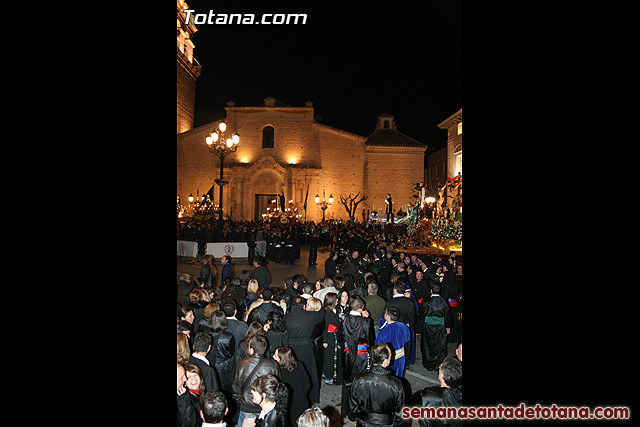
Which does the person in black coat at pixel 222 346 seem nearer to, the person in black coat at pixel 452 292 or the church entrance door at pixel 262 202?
the person in black coat at pixel 452 292

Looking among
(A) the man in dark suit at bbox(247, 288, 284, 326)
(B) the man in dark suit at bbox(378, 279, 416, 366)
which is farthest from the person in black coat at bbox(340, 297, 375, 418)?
(B) the man in dark suit at bbox(378, 279, 416, 366)

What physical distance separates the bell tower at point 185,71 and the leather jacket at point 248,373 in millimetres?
41059

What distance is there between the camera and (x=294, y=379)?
465 centimetres

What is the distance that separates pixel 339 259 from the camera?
43.6 ft

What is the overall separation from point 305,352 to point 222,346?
108 centimetres

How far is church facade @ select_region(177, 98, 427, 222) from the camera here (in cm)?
3872

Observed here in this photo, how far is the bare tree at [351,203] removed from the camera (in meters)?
38.2

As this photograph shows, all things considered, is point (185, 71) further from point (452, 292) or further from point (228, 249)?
point (452, 292)

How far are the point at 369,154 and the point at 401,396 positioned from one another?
3737 cm

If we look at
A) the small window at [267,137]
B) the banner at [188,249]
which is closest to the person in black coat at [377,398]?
the banner at [188,249]

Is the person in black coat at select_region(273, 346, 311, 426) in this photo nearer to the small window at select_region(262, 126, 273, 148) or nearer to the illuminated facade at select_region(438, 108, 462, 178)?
the illuminated facade at select_region(438, 108, 462, 178)

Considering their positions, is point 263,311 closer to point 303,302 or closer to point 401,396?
point 303,302

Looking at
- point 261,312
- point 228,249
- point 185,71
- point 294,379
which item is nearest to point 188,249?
point 228,249
